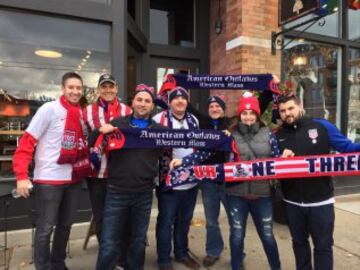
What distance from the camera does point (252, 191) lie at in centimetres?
327

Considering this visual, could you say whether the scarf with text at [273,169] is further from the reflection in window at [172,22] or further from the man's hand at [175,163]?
the reflection in window at [172,22]

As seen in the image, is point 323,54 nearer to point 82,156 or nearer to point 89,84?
point 89,84

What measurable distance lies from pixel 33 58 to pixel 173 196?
112 inches

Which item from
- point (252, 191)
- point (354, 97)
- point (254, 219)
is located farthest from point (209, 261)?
point (354, 97)

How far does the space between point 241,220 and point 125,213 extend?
1049mm

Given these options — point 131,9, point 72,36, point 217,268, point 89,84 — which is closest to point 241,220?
point 217,268

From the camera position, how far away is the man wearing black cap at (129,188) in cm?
312

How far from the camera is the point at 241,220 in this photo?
336 centimetres

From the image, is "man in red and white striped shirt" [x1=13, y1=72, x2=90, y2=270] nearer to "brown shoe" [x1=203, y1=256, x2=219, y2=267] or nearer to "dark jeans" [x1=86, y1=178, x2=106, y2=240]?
"dark jeans" [x1=86, y1=178, x2=106, y2=240]

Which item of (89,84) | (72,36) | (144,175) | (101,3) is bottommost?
(144,175)

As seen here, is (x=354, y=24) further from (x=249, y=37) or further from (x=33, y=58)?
(x=33, y=58)

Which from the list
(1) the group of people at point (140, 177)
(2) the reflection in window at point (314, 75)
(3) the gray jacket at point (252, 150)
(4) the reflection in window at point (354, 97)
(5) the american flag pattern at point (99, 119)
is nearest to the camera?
(1) the group of people at point (140, 177)

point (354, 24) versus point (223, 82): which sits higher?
point (354, 24)

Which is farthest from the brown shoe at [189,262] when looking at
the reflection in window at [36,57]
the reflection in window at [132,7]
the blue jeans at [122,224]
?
the reflection in window at [132,7]
